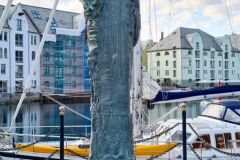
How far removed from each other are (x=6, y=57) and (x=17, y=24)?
6927mm

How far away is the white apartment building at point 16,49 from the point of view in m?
70.8

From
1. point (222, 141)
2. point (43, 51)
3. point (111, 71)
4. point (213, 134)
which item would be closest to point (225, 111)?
point (222, 141)

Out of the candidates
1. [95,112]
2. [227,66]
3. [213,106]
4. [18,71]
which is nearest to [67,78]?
[18,71]

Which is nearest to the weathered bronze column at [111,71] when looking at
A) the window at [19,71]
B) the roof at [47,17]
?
the window at [19,71]

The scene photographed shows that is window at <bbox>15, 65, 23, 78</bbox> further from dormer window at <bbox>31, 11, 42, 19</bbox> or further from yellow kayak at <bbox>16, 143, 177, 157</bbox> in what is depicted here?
yellow kayak at <bbox>16, 143, 177, 157</bbox>

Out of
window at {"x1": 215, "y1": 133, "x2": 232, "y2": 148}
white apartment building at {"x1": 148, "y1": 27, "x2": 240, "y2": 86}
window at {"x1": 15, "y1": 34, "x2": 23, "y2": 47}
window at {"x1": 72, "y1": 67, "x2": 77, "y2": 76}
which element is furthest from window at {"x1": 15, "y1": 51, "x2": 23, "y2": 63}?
window at {"x1": 215, "y1": 133, "x2": 232, "y2": 148}

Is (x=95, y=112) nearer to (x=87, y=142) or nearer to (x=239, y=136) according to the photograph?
(x=87, y=142)

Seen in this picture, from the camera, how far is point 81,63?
84.6 metres

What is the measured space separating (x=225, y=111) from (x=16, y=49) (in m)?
62.1

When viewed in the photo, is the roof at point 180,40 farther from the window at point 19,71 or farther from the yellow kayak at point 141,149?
the yellow kayak at point 141,149

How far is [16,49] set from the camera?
7362 cm

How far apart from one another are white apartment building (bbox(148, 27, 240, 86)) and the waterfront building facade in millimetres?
20967

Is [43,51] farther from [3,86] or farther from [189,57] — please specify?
[189,57]

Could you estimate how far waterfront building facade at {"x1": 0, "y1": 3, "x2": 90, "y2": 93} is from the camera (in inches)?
2830
